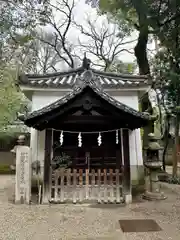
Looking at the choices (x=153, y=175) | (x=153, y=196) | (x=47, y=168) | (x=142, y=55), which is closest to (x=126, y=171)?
(x=153, y=175)

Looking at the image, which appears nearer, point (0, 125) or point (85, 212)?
point (85, 212)

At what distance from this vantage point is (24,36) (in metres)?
13.6

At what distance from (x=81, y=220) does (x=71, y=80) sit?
6.32 m

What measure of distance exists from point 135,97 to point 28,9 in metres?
7.47

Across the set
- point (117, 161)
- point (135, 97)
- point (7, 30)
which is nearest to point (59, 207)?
point (117, 161)

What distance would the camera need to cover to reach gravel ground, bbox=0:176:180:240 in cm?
443

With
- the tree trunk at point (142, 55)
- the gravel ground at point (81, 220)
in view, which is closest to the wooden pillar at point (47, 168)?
the gravel ground at point (81, 220)

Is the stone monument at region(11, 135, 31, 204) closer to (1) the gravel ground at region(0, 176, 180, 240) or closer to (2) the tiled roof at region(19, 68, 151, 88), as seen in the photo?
(1) the gravel ground at region(0, 176, 180, 240)

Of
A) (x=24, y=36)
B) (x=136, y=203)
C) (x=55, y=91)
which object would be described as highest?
(x=24, y=36)

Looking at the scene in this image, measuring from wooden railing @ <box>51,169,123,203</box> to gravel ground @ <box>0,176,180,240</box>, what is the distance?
0.36m

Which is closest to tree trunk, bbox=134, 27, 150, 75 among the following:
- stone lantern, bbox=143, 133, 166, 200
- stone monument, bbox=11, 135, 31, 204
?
stone lantern, bbox=143, 133, 166, 200

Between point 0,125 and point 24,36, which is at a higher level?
point 24,36

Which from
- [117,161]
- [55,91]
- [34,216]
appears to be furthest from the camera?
[55,91]

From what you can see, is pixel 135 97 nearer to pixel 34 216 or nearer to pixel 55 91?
pixel 55 91
